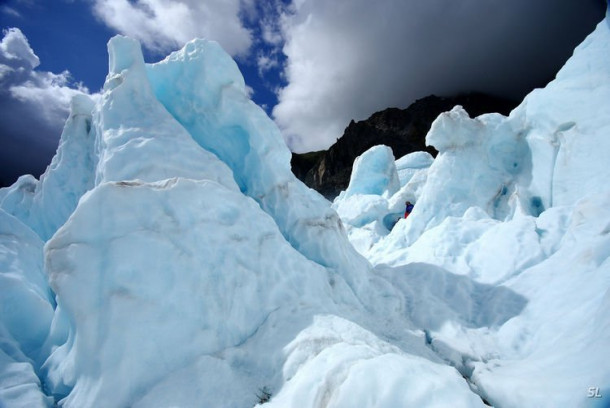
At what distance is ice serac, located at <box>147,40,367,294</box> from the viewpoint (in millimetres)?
6843

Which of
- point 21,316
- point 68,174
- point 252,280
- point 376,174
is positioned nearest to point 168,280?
point 252,280

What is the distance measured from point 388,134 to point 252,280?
6319cm

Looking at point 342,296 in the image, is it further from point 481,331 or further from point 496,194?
point 496,194

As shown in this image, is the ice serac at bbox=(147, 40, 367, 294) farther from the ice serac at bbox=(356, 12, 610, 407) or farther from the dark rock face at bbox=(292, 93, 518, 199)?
the dark rock face at bbox=(292, 93, 518, 199)

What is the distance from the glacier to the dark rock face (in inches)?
2063

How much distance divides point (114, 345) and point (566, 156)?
12.3 meters

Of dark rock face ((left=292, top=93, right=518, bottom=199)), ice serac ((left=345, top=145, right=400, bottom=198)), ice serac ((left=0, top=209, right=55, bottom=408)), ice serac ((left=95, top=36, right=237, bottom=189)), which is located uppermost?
dark rock face ((left=292, top=93, right=518, bottom=199))

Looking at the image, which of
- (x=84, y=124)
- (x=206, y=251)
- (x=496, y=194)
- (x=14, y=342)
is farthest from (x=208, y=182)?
(x=496, y=194)

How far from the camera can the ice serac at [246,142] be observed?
6.84m

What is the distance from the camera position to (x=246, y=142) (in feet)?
25.9

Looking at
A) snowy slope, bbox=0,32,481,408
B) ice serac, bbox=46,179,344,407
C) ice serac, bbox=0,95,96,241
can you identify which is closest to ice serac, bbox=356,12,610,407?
snowy slope, bbox=0,32,481,408

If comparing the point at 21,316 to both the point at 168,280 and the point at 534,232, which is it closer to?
the point at 168,280

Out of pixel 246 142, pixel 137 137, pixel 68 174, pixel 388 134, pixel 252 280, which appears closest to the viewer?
pixel 252 280

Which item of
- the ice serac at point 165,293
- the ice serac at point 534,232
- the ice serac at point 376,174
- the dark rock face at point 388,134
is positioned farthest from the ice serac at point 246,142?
the dark rock face at point 388,134
